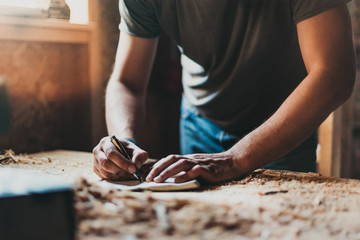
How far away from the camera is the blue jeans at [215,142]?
1.30m

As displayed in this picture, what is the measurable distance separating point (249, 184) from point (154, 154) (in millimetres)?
1583

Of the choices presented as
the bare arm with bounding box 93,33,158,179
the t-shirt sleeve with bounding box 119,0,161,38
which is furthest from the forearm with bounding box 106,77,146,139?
the t-shirt sleeve with bounding box 119,0,161,38

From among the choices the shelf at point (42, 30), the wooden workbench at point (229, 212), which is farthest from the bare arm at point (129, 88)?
the wooden workbench at point (229, 212)

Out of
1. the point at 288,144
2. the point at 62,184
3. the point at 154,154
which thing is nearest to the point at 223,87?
the point at 288,144

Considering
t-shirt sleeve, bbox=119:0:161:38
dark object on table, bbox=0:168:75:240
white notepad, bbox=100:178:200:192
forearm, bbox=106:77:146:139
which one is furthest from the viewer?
t-shirt sleeve, bbox=119:0:161:38

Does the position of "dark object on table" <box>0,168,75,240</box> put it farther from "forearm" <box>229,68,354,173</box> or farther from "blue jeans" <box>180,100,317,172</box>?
"blue jeans" <box>180,100,317,172</box>

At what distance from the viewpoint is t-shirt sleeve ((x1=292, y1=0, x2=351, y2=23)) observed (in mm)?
922

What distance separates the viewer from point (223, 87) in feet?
4.35

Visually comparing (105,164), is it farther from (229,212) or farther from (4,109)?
(4,109)

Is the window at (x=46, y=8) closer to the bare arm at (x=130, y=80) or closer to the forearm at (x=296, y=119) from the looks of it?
the bare arm at (x=130, y=80)

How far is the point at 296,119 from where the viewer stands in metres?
0.93

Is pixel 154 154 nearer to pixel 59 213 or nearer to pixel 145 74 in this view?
pixel 145 74

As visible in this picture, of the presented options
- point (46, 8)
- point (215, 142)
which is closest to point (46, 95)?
point (46, 8)

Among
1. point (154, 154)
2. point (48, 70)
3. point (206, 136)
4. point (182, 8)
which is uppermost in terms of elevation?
point (182, 8)
